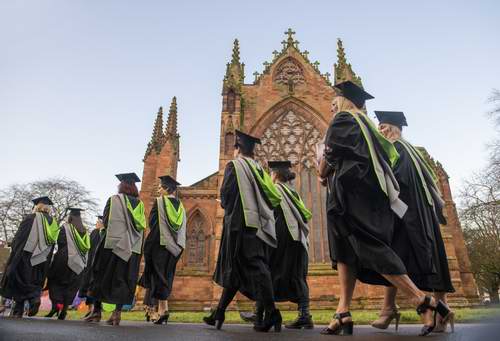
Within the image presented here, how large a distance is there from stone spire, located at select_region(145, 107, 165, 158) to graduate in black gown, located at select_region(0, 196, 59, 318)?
12473 millimetres

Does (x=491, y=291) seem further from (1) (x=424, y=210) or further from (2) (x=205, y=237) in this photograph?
(1) (x=424, y=210)

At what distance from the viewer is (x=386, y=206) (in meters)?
3.47

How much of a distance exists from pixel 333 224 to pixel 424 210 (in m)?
1.21

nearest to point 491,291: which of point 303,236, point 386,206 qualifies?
point 303,236

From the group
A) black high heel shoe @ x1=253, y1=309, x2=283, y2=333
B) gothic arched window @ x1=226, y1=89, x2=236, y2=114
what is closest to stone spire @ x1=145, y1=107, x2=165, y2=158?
gothic arched window @ x1=226, y1=89, x2=236, y2=114

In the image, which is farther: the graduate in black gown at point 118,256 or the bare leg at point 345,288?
the graduate in black gown at point 118,256

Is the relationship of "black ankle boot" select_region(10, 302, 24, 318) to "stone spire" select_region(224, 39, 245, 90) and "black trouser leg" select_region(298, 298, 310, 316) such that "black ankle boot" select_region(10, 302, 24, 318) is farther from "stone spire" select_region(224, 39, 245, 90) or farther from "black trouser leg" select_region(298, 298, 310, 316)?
"stone spire" select_region(224, 39, 245, 90)

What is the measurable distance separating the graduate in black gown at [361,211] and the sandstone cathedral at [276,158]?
1216 cm

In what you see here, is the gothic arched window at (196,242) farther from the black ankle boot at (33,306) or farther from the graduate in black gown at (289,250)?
the graduate in black gown at (289,250)

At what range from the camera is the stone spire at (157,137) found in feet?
68.4

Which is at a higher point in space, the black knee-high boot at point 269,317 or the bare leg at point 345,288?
the bare leg at point 345,288

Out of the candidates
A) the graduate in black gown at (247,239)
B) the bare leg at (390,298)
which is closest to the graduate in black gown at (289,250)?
the graduate in black gown at (247,239)

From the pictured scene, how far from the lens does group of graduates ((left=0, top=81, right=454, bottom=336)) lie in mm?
3420

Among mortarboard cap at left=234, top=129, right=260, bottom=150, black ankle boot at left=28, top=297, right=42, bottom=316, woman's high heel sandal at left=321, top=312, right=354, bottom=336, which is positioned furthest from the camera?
black ankle boot at left=28, top=297, right=42, bottom=316
